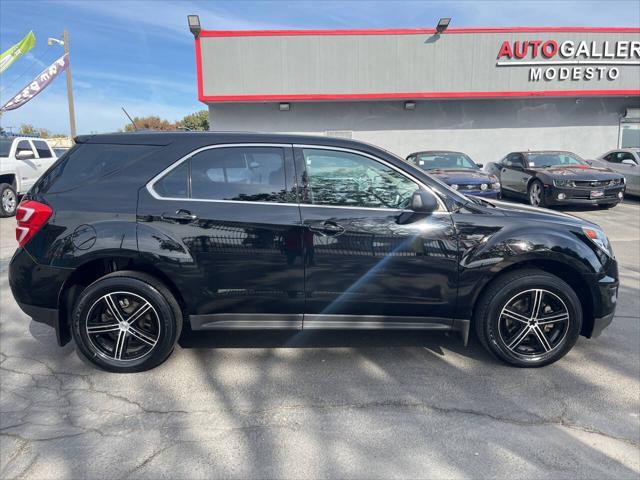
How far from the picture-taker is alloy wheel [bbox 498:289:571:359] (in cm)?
344

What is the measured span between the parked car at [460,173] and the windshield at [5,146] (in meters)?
9.58

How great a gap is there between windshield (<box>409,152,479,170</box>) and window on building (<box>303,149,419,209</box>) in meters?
8.43

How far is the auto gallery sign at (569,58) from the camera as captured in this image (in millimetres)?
16172

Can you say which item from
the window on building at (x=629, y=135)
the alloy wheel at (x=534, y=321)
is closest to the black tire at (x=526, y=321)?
the alloy wheel at (x=534, y=321)

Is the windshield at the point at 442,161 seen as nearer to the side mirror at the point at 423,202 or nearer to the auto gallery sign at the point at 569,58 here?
the auto gallery sign at the point at 569,58

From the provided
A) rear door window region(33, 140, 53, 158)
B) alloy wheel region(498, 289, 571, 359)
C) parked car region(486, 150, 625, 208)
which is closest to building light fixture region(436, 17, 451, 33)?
parked car region(486, 150, 625, 208)

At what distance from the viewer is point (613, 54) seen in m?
16.3

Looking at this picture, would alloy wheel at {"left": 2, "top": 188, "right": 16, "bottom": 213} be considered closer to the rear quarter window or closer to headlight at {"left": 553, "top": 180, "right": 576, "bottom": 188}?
the rear quarter window

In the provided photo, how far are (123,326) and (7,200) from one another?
9.41 m

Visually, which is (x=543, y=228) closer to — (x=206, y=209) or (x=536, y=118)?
(x=206, y=209)

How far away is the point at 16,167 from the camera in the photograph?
35.7 feet

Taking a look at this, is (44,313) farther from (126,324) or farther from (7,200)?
(7,200)

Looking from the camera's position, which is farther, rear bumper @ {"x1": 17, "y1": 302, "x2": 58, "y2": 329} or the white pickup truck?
the white pickup truck

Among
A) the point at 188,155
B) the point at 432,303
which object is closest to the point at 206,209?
the point at 188,155
